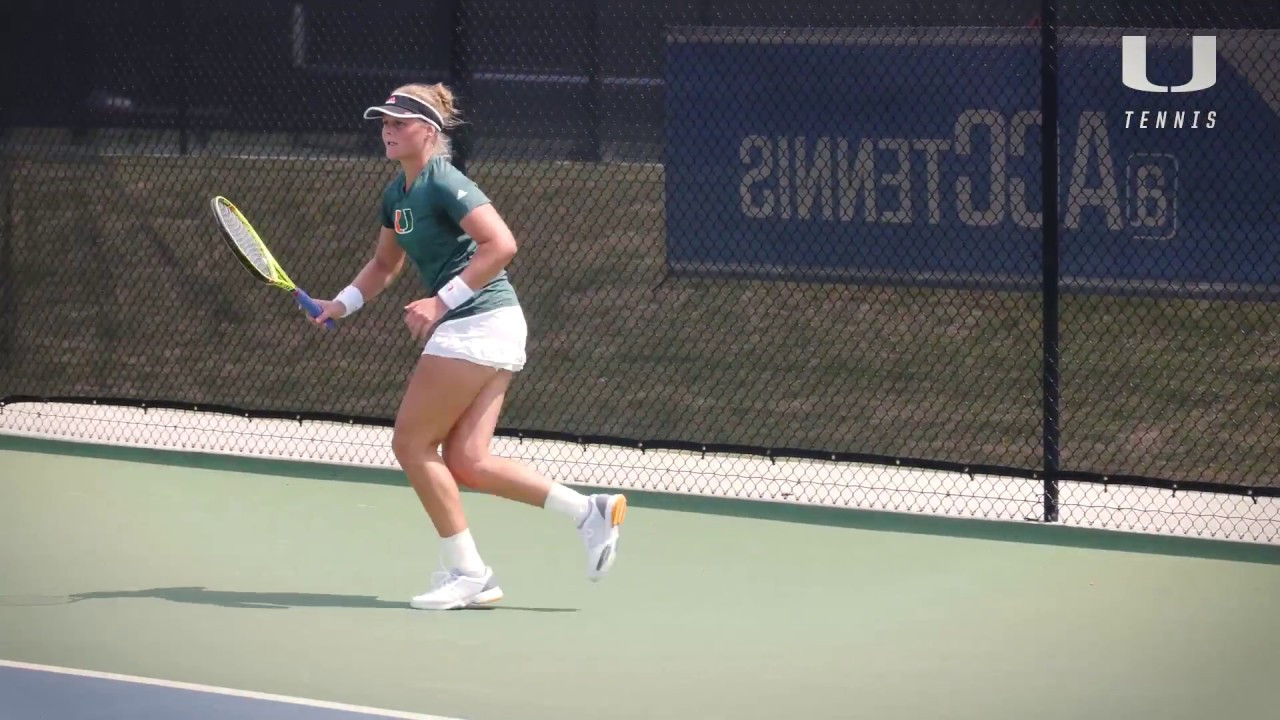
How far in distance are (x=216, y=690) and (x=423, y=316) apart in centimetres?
136

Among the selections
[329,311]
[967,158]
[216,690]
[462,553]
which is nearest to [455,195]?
[329,311]

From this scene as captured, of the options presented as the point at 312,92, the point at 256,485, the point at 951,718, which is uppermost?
the point at 312,92

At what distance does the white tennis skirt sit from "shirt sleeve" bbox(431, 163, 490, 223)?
34 centimetres

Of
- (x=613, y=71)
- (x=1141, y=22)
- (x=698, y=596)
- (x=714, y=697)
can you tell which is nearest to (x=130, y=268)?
(x=613, y=71)

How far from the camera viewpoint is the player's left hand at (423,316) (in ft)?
21.0

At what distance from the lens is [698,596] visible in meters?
7.22

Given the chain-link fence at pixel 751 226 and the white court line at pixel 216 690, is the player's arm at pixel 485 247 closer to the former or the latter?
the white court line at pixel 216 690

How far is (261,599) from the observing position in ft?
23.3

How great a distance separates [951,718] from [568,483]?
161 inches

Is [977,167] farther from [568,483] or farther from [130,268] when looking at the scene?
[130,268]

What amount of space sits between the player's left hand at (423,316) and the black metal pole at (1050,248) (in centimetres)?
300

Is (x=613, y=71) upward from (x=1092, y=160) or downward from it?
upward
